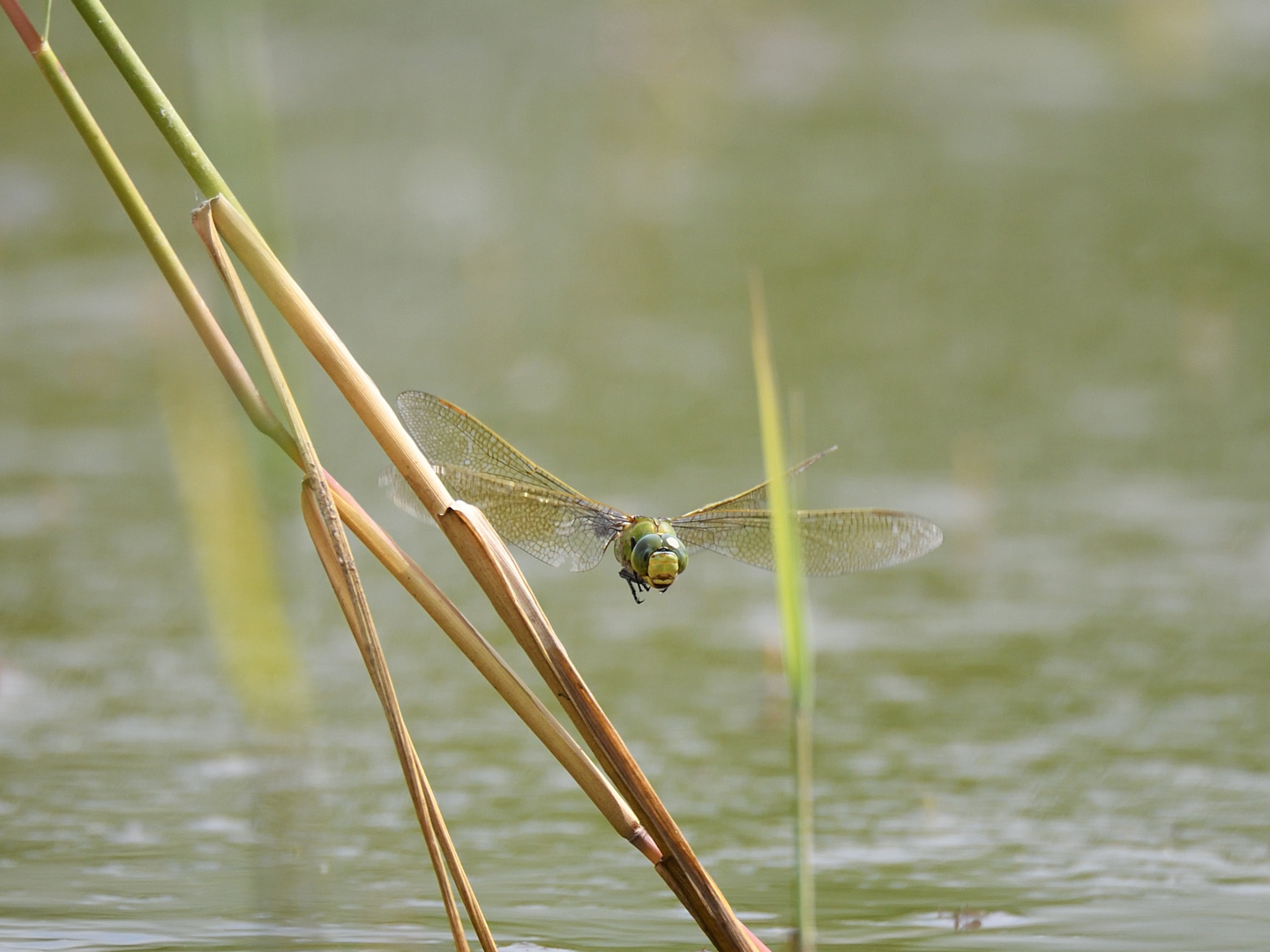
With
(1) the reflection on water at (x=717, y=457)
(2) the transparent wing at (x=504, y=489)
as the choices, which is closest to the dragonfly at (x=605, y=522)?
(2) the transparent wing at (x=504, y=489)

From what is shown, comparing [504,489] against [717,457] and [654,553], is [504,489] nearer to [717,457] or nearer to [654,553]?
[654,553]

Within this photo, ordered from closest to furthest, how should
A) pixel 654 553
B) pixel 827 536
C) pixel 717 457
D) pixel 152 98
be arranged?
1. pixel 152 98
2. pixel 654 553
3. pixel 827 536
4. pixel 717 457

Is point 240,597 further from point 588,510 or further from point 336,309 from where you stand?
point 336,309

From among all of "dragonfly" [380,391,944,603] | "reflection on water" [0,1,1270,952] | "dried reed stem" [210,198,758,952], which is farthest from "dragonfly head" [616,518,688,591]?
"reflection on water" [0,1,1270,952]

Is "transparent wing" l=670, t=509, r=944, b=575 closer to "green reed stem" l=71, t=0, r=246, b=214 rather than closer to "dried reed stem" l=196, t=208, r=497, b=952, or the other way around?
"dried reed stem" l=196, t=208, r=497, b=952

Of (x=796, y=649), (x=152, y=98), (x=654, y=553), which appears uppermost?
(x=152, y=98)

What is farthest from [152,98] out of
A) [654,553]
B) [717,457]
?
[717,457]

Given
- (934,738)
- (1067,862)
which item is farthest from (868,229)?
(1067,862)

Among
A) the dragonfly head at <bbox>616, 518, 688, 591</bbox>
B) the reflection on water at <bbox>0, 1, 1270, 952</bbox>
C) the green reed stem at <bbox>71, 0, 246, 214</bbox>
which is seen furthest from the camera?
the reflection on water at <bbox>0, 1, 1270, 952</bbox>
